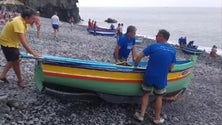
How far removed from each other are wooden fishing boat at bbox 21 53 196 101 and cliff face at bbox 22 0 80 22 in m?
57.1

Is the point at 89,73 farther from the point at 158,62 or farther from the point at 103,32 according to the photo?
the point at 103,32

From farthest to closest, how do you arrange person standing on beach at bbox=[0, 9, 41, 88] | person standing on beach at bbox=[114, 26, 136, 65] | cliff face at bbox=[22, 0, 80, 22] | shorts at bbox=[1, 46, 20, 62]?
cliff face at bbox=[22, 0, 80, 22] < person standing on beach at bbox=[114, 26, 136, 65] < shorts at bbox=[1, 46, 20, 62] < person standing on beach at bbox=[0, 9, 41, 88]

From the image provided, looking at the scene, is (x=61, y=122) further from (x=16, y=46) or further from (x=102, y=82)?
(x=16, y=46)

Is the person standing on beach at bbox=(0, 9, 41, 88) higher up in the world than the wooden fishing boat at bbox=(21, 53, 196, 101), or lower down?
higher up

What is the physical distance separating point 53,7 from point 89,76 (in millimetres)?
62495

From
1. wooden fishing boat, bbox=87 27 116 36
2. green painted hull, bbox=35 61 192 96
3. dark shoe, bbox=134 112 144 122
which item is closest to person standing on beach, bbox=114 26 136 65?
green painted hull, bbox=35 61 192 96

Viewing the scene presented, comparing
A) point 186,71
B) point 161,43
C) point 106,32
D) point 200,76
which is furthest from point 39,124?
point 106,32

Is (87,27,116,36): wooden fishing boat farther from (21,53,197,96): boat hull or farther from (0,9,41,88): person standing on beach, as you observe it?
(21,53,197,96): boat hull

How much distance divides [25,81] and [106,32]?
2801 cm

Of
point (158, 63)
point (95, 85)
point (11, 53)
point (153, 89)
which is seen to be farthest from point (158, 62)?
point (11, 53)

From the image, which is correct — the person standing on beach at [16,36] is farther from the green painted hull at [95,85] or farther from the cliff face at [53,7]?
the cliff face at [53,7]

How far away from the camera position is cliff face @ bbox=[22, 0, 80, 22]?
64.5 metres

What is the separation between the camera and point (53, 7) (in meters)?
68.1

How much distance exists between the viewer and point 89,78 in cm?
790
